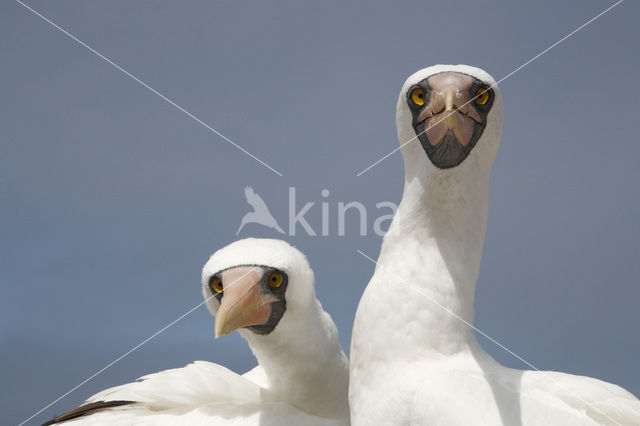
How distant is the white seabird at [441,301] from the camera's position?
10.9ft

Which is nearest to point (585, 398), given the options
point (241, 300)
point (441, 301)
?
point (441, 301)

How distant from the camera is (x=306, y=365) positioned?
4.95m

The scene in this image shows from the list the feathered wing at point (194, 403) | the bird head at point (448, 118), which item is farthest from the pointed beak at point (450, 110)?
the feathered wing at point (194, 403)

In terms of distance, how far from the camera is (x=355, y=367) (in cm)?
388

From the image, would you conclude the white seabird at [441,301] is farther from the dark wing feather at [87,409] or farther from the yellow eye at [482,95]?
the dark wing feather at [87,409]

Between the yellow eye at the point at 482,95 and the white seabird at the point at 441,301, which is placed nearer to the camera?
the white seabird at the point at 441,301

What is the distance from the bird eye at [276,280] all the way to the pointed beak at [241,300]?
10 cm

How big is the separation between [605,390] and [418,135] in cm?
168

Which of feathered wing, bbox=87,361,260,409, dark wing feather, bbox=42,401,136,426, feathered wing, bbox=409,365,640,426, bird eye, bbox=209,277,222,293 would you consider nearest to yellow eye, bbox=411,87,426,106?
feathered wing, bbox=409,365,640,426

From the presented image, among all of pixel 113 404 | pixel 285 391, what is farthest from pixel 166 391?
pixel 285 391

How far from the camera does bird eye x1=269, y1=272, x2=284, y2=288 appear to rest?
4691 millimetres

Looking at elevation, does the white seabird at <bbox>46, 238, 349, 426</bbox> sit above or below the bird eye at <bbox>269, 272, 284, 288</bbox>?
below

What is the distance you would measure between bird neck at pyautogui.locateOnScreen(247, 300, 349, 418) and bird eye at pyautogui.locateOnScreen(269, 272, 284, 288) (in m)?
0.26

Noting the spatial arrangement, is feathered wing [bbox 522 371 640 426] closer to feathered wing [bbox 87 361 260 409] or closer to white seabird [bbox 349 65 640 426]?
white seabird [bbox 349 65 640 426]
